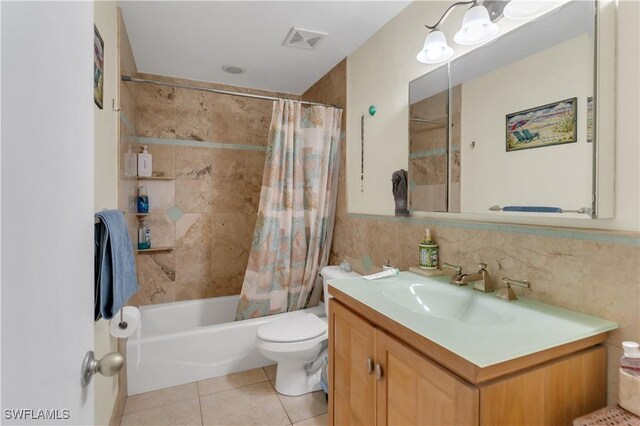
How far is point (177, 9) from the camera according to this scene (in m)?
1.85

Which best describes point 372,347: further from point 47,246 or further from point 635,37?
point 635,37

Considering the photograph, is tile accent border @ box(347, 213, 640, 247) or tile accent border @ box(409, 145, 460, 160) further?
tile accent border @ box(409, 145, 460, 160)

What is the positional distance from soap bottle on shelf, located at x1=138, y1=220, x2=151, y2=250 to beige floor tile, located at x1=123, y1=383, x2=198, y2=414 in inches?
45.7

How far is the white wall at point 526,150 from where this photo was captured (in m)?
1.04

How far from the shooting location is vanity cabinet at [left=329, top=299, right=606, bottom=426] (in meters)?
0.78

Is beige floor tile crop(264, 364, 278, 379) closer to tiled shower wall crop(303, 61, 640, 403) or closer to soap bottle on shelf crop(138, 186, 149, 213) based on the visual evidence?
tiled shower wall crop(303, 61, 640, 403)

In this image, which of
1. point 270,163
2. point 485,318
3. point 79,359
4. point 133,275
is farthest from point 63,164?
point 270,163

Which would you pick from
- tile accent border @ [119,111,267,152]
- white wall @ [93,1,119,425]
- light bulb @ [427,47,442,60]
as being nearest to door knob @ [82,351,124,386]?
white wall @ [93,1,119,425]

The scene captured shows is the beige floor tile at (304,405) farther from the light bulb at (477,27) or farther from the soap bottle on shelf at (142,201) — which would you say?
the light bulb at (477,27)

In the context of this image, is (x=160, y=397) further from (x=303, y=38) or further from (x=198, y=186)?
(x=303, y=38)

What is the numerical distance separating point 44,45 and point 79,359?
53cm

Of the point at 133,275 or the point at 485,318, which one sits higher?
the point at 133,275

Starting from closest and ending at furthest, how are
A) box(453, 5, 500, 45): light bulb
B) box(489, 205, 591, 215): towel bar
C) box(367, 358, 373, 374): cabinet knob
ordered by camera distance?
1. box(489, 205, 591, 215): towel bar
2. box(367, 358, 373, 374): cabinet knob
3. box(453, 5, 500, 45): light bulb

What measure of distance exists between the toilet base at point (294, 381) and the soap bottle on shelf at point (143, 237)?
1567mm
